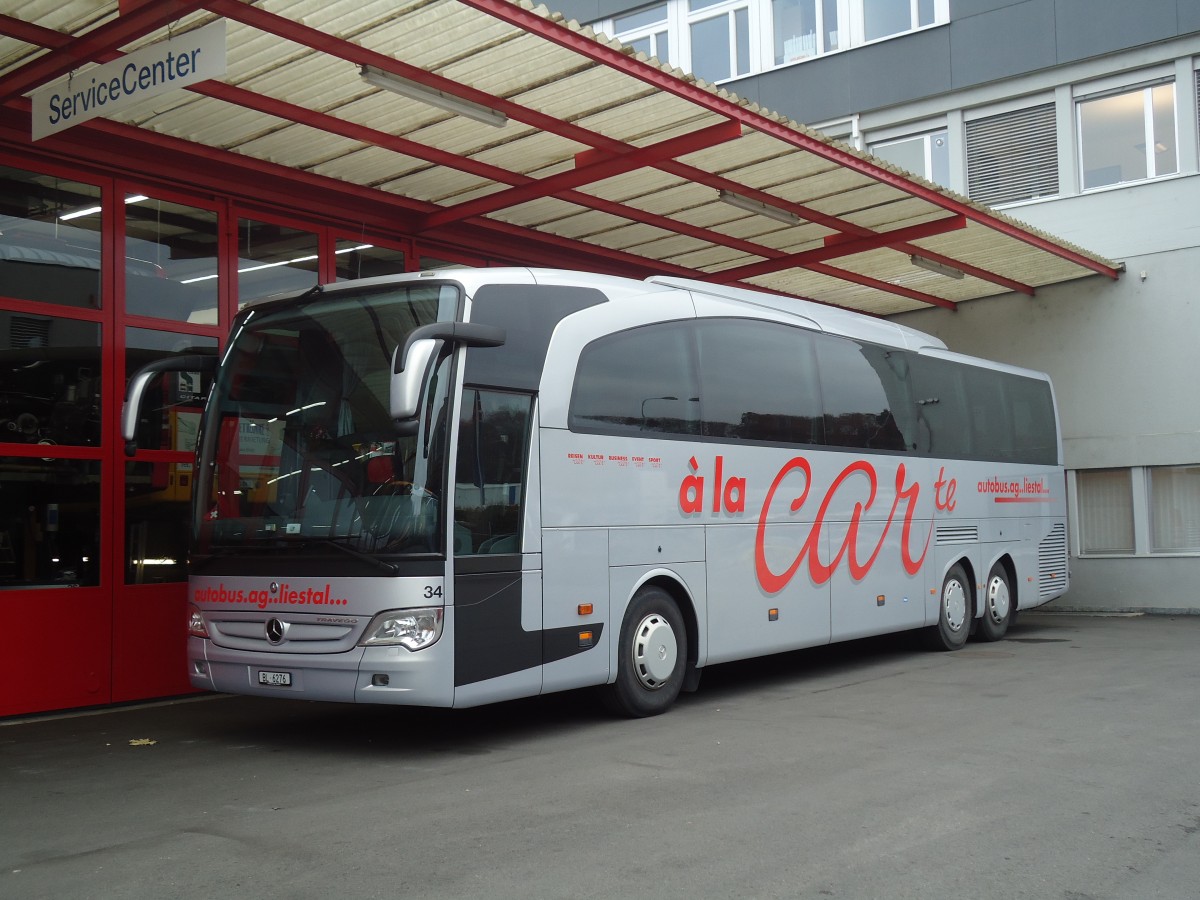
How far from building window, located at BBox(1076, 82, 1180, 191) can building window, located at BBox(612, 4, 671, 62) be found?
8.79 metres

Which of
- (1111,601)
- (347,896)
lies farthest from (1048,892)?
(1111,601)

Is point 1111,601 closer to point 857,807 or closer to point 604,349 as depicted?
point 604,349

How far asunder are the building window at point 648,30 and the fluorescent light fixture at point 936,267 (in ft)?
31.2

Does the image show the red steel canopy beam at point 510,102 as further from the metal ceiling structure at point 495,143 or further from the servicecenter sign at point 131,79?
the servicecenter sign at point 131,79

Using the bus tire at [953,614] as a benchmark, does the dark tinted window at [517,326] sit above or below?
above

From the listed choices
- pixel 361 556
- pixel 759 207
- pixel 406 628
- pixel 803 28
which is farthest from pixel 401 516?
pixel 803 28

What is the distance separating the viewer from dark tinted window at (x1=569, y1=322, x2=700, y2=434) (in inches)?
368

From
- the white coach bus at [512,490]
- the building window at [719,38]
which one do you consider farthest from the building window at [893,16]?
the white coach bus at [512,490]

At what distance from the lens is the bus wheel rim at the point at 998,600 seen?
608 inches

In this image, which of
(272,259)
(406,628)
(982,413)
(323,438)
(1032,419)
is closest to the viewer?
(406,628)

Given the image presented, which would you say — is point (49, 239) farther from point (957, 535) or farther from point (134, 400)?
point (957, 535)

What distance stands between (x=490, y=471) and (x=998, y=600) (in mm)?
→ 9278

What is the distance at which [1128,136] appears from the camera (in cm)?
1920

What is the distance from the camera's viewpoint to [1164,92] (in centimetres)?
1894
